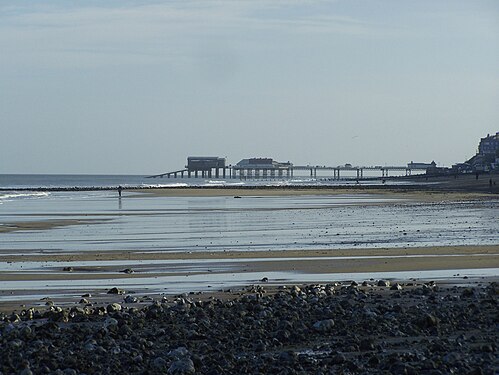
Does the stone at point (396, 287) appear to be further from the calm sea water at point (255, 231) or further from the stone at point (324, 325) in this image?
the calm sea water at point (255, 231)

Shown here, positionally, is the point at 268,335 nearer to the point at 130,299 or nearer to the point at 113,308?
the point at 113,308

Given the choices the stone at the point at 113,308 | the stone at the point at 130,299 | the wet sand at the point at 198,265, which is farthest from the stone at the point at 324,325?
the wet sand at the point at 198,265

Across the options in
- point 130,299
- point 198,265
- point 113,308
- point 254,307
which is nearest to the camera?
point 254,307

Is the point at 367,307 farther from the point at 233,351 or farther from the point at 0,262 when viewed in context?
the point at 0,262

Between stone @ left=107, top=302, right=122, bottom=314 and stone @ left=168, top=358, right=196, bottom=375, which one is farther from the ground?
stone @ left=107, top=302, right=122, bottom=314

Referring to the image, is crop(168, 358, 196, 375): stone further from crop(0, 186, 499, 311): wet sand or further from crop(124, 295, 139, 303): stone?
crop(0, 186, 499, 311): wet sand

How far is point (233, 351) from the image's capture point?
955 centimetres

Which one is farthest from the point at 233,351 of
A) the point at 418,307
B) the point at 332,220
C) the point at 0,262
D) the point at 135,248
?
the point at 332,220

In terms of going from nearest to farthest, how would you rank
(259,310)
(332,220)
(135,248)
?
(259,310), (135,248), (332,220)

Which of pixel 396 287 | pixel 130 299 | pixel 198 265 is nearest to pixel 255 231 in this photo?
pixel 198 265

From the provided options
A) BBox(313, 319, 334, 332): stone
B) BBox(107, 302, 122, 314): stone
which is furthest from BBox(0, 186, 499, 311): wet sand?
BBox(313, 319, 334, 332): stone

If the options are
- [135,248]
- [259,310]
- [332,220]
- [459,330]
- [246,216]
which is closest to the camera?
[459,330]

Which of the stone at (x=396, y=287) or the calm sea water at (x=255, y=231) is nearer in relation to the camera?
the stone at (x=396, y=287)

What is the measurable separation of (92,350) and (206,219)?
2767 centimetres
